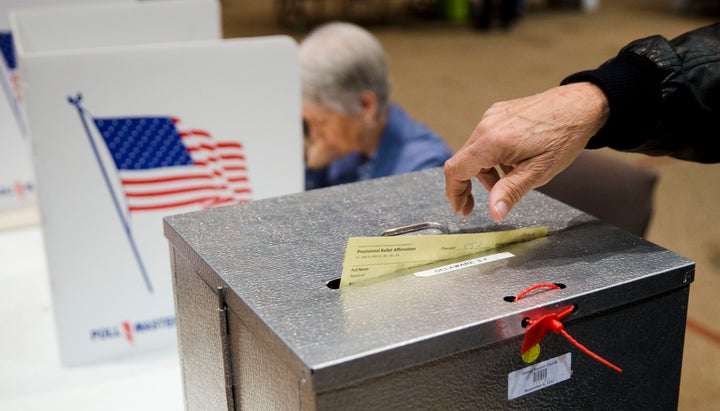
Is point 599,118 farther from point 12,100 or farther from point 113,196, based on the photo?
point 12,100

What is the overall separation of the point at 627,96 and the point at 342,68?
1.12m

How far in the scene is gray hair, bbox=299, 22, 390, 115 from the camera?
71.6 inches

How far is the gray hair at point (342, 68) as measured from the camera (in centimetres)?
182

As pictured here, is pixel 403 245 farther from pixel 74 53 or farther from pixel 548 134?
pixel 74 53

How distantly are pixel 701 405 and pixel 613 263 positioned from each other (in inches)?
67.5

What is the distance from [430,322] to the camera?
603 mm

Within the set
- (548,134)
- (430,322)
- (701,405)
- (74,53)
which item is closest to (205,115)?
(74,53)

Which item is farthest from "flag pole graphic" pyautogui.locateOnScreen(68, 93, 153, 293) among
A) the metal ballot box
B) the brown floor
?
the brown floor

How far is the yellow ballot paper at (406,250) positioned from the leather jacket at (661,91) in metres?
0.15

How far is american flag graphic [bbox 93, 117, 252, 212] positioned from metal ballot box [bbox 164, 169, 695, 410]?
433mm

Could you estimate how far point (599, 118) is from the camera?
78 centimetres

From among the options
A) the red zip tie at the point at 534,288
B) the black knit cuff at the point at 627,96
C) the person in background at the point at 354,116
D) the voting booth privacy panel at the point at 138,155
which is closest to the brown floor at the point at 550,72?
the person in background at the point at 354,116

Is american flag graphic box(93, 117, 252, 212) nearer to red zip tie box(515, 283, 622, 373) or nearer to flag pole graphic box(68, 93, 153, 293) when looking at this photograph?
flag pole graphic box(68, 93, 153, 293)

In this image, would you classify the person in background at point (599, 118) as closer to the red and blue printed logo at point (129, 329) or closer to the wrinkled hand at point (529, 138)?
the wrinkled hand at point (529, 138)
